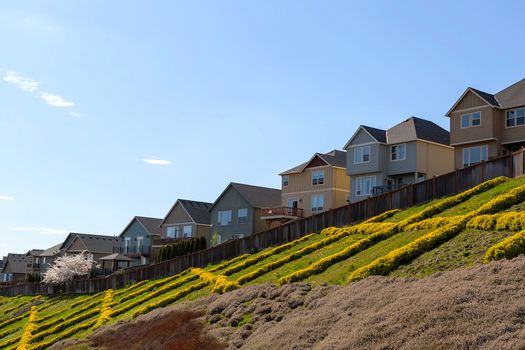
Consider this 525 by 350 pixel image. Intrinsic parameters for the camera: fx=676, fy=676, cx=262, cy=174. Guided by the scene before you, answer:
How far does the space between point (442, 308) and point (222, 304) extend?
12.7m

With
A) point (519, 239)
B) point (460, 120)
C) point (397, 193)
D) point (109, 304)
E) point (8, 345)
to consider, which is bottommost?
point (8, 345)

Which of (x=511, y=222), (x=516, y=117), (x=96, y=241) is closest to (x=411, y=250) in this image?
(x=511, y=222)

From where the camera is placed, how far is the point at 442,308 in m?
16.2

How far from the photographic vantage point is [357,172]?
64.1 m

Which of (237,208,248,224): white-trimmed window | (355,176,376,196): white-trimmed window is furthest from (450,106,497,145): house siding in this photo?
(237,208,248,224): white-trimmed window

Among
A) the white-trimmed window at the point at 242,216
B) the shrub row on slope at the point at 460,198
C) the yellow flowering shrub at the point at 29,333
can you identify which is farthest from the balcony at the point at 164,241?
the shrub row on slope at the point at 460,198

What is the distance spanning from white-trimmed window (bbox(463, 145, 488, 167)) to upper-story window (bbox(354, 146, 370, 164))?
10840 millimetres

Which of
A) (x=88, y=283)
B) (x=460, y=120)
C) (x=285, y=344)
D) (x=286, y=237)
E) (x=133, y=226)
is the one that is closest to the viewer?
(x=285, y=344)

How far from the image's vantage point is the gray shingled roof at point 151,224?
3782 inches

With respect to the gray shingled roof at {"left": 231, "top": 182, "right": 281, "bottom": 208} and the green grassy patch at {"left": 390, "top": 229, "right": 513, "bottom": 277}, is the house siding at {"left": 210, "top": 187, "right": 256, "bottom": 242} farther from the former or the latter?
the green grassy patch at {"left": 390, "top": 229, "right": 513, "bottom": 277}

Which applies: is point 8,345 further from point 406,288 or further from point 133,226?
point 133,226

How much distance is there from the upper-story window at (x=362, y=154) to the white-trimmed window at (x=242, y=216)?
58.5 ft

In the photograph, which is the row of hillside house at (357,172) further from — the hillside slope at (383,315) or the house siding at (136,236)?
the hillside slope at (383,315)

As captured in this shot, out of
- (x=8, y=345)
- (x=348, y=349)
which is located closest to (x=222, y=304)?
(x=348, y=349)
